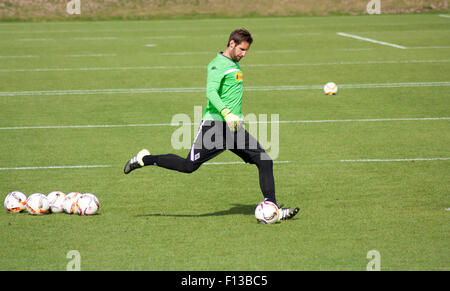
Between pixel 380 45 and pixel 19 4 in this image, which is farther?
pixel 19 4

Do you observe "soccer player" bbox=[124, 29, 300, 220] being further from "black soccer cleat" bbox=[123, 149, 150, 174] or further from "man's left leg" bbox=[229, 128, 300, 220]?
"black soccer cleat" bbox=[123, 149, 150, 174]

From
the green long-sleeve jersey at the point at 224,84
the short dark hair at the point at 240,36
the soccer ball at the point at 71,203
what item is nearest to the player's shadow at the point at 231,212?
the soccer ball at the point at 71,203

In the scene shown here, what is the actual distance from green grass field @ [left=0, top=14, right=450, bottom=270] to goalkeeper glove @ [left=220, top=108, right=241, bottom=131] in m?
1.20

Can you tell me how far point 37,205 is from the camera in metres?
8.44

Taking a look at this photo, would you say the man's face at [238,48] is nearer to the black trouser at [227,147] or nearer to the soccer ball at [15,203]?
the black trouser at [227,147]

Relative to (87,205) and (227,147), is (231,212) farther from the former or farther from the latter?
(87,205)

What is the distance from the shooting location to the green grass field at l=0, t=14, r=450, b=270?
7105 millimetres

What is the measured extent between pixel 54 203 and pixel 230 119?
2.61 metres

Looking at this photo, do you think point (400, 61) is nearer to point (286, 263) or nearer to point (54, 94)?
point (54, 94)

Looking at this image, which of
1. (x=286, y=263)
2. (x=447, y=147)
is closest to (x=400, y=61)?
(x=447, y=147)

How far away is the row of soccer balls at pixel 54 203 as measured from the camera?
838 cm

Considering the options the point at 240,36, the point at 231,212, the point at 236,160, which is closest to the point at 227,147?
the point at 231,212
